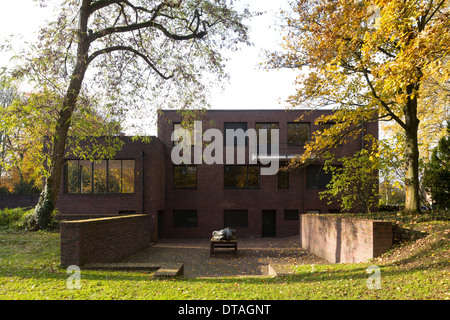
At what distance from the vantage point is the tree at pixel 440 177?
16.2m

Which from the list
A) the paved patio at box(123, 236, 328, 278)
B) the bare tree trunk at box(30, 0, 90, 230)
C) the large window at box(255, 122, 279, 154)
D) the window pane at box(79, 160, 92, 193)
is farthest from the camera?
the large window at box(255, 122, 279, 154)

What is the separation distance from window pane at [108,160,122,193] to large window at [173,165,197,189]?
472 centimetres

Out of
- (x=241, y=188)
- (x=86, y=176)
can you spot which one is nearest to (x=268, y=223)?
A: (x=241, y=188)

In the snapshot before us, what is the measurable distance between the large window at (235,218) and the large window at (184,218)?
2.23m

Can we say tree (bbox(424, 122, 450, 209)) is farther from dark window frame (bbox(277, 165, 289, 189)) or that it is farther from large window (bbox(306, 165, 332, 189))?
dark window frame (bbox(277, 165, 289, 189))

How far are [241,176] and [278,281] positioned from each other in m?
17.0

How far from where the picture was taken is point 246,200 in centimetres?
2414

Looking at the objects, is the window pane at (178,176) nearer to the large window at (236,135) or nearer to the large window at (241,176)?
the large window at (241,176)

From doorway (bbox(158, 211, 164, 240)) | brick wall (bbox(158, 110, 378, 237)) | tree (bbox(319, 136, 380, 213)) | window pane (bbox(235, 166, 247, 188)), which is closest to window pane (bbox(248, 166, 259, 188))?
window pane (bbox(235, 166, 247, 188))

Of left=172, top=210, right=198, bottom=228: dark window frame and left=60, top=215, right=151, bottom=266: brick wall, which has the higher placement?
left=60, top=215, right=151, bottom=266: brick wall

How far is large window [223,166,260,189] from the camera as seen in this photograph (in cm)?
2441

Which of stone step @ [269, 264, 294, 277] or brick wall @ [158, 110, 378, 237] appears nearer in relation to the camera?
stone step @ [269, 264, 294, 277]

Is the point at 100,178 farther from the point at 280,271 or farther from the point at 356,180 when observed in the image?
the point at 280,271
